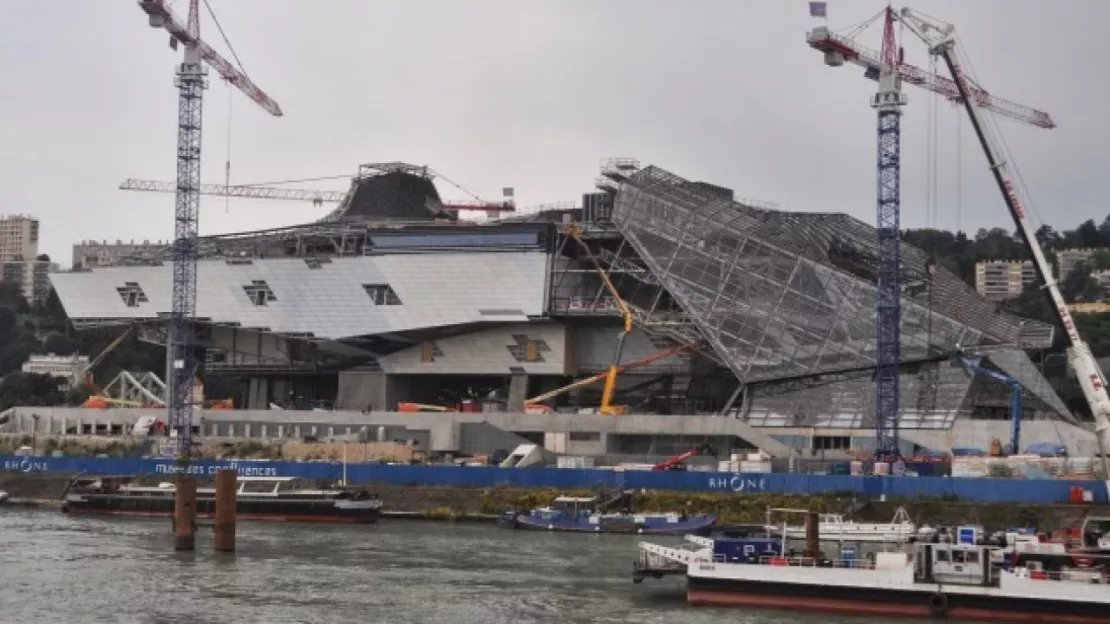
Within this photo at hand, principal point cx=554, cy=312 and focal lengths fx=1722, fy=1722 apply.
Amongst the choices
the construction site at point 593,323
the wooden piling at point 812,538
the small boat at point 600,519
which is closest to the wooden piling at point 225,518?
the small boat at point 600,519

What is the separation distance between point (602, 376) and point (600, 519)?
42.1m

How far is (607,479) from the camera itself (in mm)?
98625

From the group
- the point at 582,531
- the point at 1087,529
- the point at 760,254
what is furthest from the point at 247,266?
the point at 1087,529

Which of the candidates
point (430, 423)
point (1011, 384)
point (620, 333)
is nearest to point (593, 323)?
point (620, 333)

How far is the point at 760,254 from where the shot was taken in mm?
120562

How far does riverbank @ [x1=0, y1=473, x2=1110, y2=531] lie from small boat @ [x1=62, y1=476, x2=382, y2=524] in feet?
10.0

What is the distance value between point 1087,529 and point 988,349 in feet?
166

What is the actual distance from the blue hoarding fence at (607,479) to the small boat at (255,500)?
3594mm

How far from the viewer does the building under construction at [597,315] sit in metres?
115

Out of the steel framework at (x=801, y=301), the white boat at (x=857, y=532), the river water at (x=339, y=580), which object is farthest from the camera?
the steel framework at (x=801, y=301)

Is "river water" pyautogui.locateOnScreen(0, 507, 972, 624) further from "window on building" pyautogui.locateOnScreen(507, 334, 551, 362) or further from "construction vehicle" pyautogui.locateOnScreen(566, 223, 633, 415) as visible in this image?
"window on building" pyautogui.locateOnScreen(507, 334, 551, 362)

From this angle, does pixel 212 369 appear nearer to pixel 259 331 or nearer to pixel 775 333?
pixel 259 331

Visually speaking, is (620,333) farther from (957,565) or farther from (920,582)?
(957,565)

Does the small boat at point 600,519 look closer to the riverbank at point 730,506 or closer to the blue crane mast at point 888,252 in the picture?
the riverbank at point 730,506
